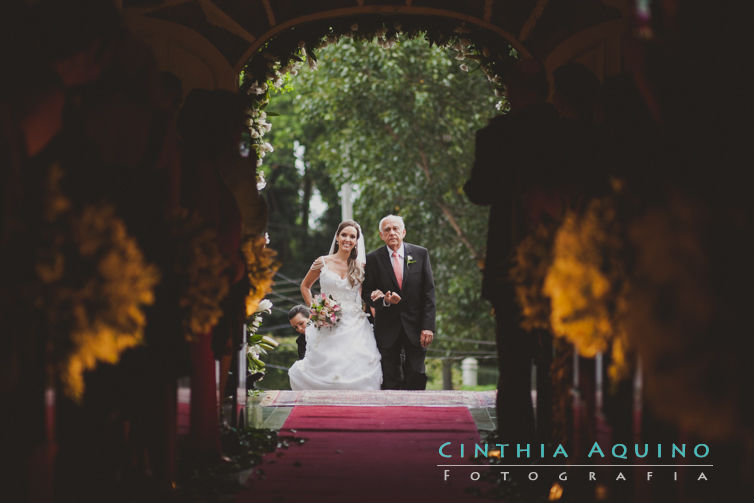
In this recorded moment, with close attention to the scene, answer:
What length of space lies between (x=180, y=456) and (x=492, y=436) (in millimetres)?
2003

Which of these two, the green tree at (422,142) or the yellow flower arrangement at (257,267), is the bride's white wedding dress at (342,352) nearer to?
the yellow flower arrangement at (257,267)

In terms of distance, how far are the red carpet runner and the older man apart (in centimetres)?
142

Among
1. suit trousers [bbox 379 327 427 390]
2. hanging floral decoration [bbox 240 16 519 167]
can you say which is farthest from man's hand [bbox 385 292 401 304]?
hanging floral decoration [bbox 240 16 519 167]

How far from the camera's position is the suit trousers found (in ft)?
24.3

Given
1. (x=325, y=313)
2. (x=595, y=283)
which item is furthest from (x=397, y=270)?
(x=595, y=283)

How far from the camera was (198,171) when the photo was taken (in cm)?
391

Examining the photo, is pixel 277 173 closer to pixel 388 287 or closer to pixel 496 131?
pixel 388 287

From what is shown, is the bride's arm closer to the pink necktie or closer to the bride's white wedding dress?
the bride's white wedding dress

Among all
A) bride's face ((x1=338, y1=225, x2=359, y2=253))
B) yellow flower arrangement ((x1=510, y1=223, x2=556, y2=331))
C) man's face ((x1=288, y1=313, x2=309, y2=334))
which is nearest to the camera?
yellow flower arrangement ((x1=510, y1=223, x2=556, y2=331))

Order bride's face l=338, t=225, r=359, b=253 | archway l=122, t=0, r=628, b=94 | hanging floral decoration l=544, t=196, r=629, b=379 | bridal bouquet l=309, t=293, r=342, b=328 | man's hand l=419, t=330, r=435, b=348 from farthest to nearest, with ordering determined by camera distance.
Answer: bride's face l=338, t=225, r=359, b=253 < bridal bouquet l=309, t=293, r=342, b=328 < man's hand l=419, t=330, r=435, b=348 < archway l=122, t=0, r=628, b=94 < hanging floral decoration l=544, t=196, r=629, b=379

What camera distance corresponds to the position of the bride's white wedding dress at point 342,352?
7539 millimetres

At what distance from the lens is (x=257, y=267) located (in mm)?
4430

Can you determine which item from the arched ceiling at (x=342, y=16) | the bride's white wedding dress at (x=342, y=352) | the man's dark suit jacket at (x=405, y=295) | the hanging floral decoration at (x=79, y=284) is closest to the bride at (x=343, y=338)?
the bride's white wedding dress at (x=342, y=352)

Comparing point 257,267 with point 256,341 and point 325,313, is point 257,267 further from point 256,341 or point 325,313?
point 325,313
